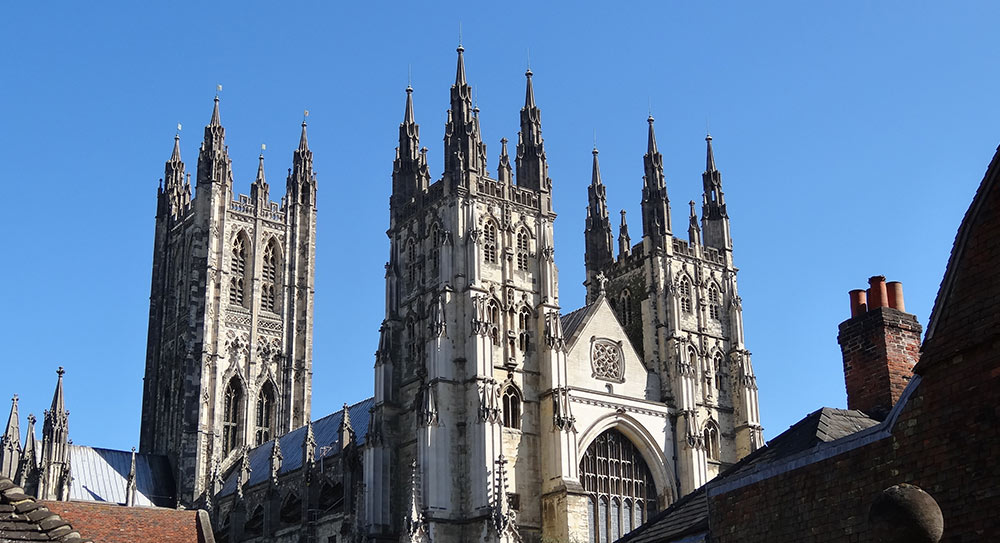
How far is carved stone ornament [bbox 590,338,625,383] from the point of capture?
162 ft

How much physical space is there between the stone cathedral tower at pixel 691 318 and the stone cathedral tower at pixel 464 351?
545cm

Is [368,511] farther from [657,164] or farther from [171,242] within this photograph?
[171,242]

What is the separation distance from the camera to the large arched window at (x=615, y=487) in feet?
151

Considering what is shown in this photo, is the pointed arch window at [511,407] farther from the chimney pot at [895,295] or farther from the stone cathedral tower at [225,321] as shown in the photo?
the chimney pot at [895,295]

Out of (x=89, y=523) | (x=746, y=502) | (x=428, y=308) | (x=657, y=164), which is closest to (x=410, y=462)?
(x=428, y=308)

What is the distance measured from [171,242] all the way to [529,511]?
1618 inches

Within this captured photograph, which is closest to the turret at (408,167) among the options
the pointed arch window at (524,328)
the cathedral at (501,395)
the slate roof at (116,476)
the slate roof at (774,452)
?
the cathedral at (501,395)

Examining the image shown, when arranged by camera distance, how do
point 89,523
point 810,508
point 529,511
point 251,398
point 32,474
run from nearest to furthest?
1. point 810,508
2. point 89,523
3. point 529,511
4. point 32,474
5. point 251,398

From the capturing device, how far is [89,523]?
76.0 ft

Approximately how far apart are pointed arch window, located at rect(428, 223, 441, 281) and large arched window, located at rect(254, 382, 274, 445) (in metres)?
26.8

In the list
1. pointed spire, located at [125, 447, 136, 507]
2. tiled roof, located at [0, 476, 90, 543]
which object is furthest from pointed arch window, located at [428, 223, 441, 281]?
tiled roof, located at [0, 476, 90, 543]

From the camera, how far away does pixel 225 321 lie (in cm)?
7131

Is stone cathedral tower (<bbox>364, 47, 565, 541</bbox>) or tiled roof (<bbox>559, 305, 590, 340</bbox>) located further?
tiled roof (<bbox>559, 305, 590, 340</bbox>)

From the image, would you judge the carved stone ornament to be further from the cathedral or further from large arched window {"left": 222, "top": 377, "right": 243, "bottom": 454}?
large arched window {"left": 222, "top": 377, "right": 243, "bottom": 454}
